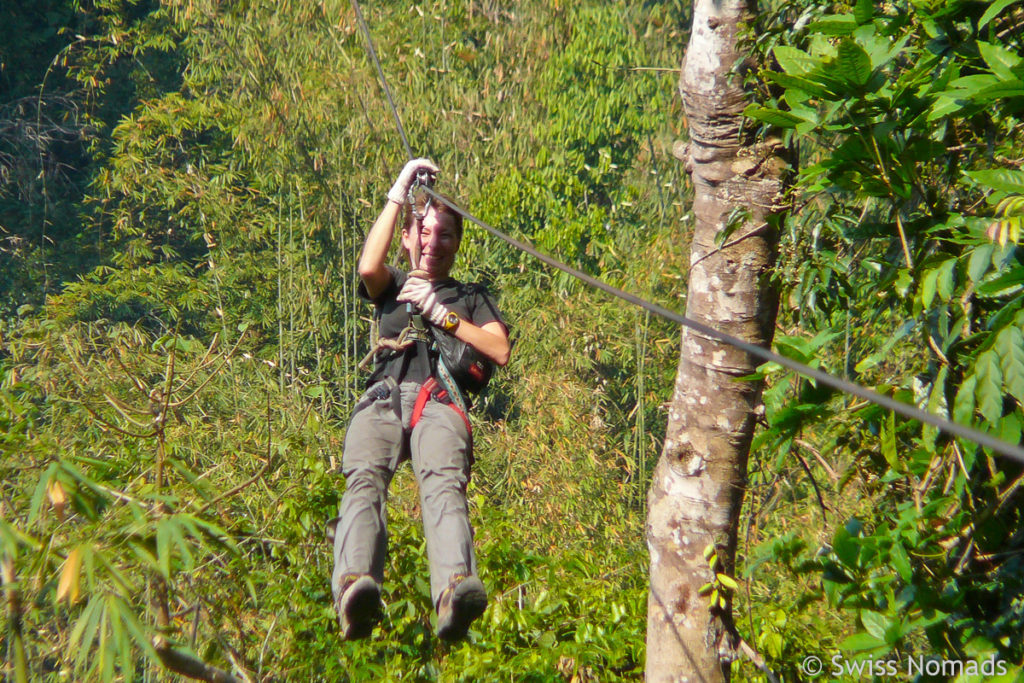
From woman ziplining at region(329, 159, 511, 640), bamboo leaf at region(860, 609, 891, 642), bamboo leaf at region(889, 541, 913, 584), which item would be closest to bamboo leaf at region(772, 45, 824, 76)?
bamboo leaf at region(889, 541, 913, 584)

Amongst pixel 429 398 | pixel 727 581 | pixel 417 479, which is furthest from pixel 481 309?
pixel 727 581

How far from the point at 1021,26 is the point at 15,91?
11.9 m

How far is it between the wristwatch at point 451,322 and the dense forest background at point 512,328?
0.61 m

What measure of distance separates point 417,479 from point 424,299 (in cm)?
49

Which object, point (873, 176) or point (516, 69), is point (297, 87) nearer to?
point (516, 69)

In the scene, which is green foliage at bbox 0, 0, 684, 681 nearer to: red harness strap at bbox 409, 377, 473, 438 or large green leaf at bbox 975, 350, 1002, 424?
red harness strap at bbox 409, 377, 473, 438

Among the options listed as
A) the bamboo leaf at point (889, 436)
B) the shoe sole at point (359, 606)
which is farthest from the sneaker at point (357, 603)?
the bamboo leaf at point (889, 436)

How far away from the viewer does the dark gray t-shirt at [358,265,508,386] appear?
2799 mm

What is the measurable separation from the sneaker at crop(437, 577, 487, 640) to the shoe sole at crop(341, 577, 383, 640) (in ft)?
0.52

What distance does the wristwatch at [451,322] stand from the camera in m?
2.68

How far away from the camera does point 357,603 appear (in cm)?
225

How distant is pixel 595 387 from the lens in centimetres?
757

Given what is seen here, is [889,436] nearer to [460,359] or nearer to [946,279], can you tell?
[946,279]

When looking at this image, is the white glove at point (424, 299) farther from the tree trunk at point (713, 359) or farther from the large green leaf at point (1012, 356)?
the large green leaf at point (1012, 356)
